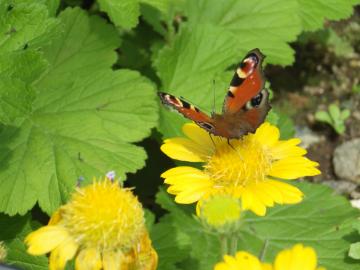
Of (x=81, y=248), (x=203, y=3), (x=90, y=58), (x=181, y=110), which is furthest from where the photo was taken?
(x=203, y=3)

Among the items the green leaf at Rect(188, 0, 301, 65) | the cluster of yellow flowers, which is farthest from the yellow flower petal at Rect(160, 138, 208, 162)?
the green leaf at Rect(188, 0, 301, 65)

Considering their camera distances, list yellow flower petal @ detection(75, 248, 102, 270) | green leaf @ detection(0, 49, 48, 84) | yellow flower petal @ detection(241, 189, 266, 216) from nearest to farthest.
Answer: yellow flower petal @ detection(75, 248, 102, 270) < yellow flower petal @ detection(241, 189, 266, 216) < green leaf @ detection(0, 49, 48, 84)

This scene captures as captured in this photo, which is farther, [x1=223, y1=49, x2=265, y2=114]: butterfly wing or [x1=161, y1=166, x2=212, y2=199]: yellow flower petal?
[x1=223, y1=49, x2=265, y2=114]: butterfly wing

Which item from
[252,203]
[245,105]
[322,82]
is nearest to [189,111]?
[245,105]

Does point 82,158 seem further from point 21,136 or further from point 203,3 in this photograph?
point 203,3

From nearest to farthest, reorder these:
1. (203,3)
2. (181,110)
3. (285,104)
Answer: (181,110), (203,3), (285,104)

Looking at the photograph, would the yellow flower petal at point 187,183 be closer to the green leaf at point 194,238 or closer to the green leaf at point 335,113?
the green leaf at point 194,238

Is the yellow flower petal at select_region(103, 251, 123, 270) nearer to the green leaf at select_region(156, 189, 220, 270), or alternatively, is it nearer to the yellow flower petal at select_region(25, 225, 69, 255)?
A: the yellow flower petal at select_region(25, 225, 69, 255)

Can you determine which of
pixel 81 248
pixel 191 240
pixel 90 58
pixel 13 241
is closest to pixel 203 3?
pixel 90 58

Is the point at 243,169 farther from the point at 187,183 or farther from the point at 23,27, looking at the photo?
the point at 23,27
